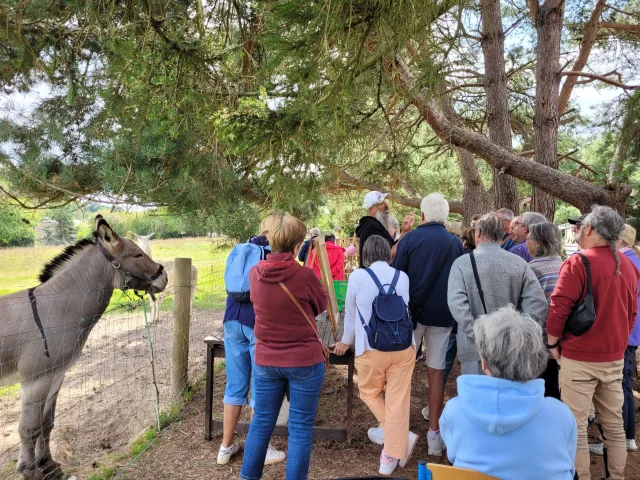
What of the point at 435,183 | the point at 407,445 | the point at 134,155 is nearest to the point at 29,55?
the point at 134,155

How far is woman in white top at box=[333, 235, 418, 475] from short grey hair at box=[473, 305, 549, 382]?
1293 millimetres

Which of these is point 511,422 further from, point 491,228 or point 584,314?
point 491,228

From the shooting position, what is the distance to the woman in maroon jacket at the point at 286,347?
8.35 ft

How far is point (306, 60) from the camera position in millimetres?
2289

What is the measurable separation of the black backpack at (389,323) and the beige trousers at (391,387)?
88 mm

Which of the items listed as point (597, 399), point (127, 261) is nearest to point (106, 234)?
point (127, 261)

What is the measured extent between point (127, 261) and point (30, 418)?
1276mm

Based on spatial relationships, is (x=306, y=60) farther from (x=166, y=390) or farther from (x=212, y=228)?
(x=166, y=390)

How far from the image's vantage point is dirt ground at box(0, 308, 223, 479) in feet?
13.3

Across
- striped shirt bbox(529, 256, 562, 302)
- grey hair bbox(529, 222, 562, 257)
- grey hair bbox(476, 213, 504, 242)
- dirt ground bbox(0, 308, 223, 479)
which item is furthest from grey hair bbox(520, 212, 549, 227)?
dirt ground bbox(0, 308, 223, 479)

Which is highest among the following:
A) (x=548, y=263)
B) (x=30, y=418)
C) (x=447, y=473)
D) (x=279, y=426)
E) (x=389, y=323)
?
(x=548, y=263)

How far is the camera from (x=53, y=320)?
3.28 meters

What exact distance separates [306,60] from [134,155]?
2.50 meters

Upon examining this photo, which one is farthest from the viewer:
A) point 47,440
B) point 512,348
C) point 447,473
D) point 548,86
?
point 548,86
